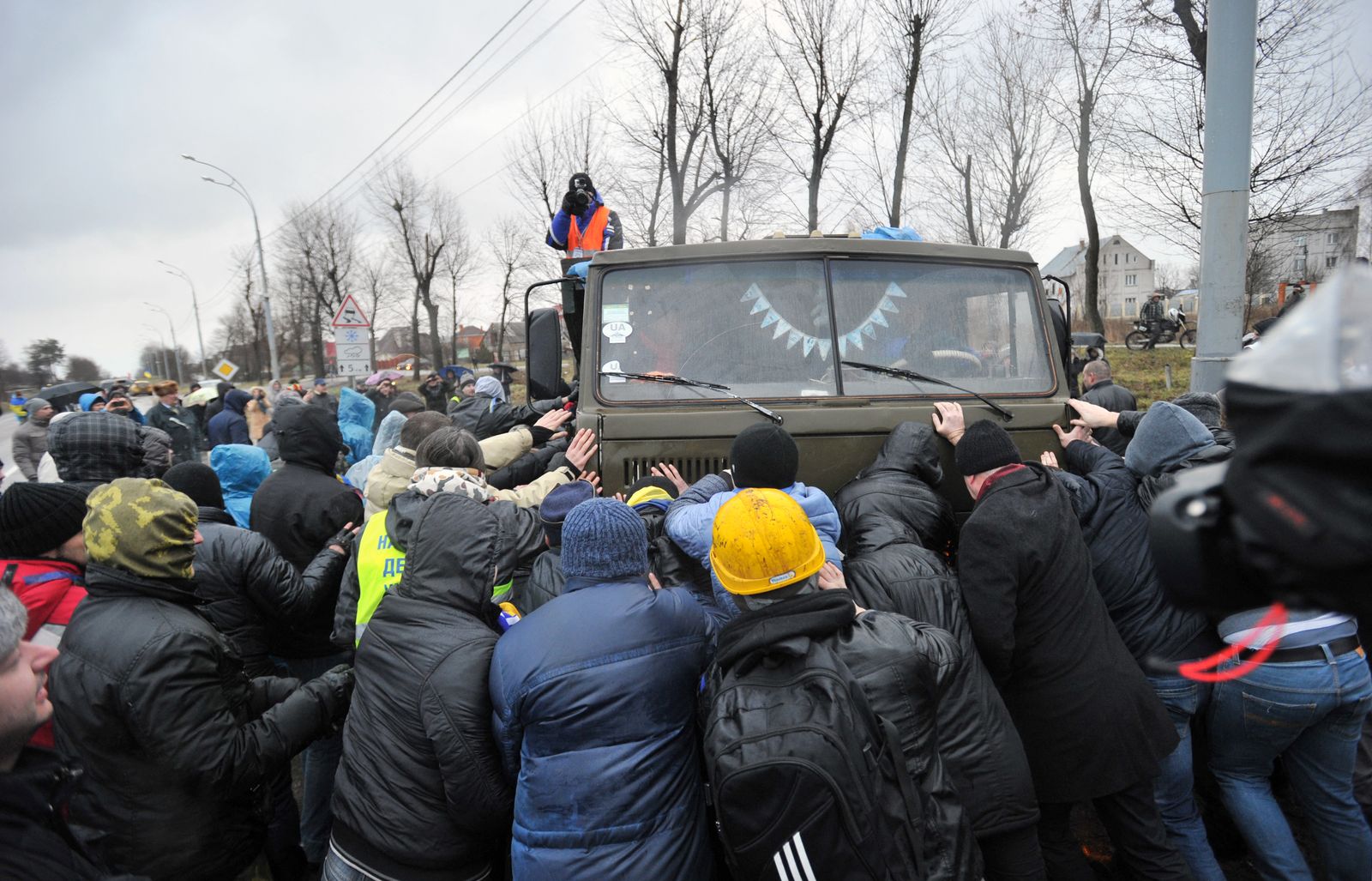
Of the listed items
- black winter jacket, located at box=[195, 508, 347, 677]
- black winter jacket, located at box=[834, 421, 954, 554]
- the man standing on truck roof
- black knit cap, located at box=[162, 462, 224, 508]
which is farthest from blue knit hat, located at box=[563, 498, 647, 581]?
the man standing on truck roof

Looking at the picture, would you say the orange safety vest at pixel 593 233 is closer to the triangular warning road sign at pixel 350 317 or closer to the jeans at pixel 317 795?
the jeans at pixel 317 795

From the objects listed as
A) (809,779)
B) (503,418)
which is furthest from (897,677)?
(503,418)

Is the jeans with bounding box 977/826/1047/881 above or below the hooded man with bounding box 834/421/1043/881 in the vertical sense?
below

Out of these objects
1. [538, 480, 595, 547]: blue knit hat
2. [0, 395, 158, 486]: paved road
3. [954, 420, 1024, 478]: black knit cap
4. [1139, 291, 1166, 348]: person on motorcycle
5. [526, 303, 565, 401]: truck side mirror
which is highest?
[1139, 291, 1166, 348]: person on motorcycle

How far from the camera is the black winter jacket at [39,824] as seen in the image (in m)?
1.20

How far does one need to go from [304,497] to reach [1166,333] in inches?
1025

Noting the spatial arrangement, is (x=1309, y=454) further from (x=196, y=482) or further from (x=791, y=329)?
(x=196, y=482)

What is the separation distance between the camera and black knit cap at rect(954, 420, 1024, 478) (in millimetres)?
2707

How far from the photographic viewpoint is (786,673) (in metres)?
1.82

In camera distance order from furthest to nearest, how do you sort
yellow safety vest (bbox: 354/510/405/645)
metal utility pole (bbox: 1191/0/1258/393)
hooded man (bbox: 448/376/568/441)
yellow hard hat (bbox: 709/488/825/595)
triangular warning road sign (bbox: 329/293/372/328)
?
triangular warning road sign (bbox: 329/293/372/328), hooded man (bbox: 448/376/568/441), metal utility pole (bbox: 1191/0/1258/393), yellow safety vest (bbox: 354/510/405/645), yellow hard hat (bbox: 709/488/825/595)

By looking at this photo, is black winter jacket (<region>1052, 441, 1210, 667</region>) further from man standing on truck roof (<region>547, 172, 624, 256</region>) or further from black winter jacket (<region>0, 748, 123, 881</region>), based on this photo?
man standing on truck roof (<region>547, 172, 624, 256</region>)

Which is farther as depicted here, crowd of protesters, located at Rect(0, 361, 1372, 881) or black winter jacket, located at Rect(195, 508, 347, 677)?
black winter jacket, located at Rect(195, 508, 347, 677)

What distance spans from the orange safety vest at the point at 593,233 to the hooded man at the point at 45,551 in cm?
353

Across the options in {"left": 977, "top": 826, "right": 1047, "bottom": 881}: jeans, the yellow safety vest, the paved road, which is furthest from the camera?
the paved road
